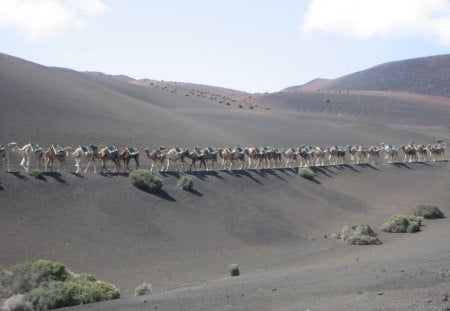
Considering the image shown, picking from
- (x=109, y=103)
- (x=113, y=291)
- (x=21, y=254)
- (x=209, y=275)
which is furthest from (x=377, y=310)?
(x=109, y=103)

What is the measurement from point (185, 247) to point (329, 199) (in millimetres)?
17805

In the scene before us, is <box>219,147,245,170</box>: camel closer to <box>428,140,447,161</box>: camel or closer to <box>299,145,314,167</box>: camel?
<box>299,145,314,167</box>: camel

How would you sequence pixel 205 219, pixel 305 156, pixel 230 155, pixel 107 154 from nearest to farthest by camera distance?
pixel 205 219, pixel 107 154, pixel 230 155, pixel 305 156

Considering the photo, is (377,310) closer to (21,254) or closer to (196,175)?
(21,254)

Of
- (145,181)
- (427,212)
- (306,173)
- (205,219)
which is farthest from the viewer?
(306,173)

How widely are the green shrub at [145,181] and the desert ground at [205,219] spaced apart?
44cm

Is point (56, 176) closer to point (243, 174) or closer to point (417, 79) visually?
point (243, 174)

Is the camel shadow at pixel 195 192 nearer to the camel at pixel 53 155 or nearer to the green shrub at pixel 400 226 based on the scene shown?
the camel at pixel 53 155

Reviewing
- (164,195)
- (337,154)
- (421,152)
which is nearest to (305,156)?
(337,154)

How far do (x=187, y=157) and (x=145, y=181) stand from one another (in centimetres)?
1056

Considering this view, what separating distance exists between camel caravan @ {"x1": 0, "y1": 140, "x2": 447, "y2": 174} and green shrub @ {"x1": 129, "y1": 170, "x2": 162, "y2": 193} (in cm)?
234

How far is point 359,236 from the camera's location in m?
30.8

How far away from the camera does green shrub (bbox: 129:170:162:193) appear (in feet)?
108

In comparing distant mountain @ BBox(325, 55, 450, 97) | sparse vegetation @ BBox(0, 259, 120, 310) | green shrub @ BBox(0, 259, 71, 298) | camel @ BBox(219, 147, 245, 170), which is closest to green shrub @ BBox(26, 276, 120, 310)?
sparse vegetation @ BBox(0, 259, 120, 310)
